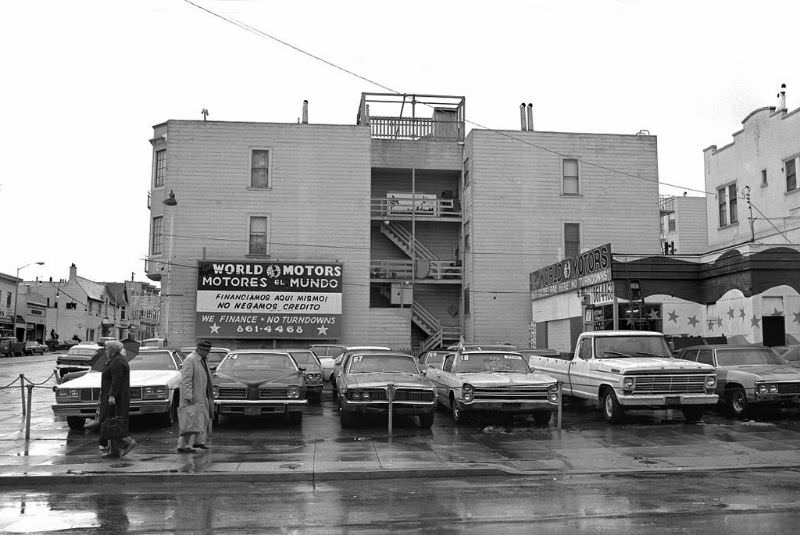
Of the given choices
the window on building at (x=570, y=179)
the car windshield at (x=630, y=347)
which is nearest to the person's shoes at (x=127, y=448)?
the car windshield at (x=630, y=347)

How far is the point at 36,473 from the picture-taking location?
9.29 m

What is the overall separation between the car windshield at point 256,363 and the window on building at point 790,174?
21202 mm

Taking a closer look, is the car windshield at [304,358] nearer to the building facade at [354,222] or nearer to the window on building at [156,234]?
the building facade at [354,222]

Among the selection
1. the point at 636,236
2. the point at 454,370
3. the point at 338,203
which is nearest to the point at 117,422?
the point at 454,370

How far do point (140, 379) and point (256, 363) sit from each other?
2.20 meters

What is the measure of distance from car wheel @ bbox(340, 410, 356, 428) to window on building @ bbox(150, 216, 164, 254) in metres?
20.9

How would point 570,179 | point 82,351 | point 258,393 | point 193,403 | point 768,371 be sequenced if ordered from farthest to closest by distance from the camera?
1. point 570,179
2. point 82,351
3. point 768,371
4. point 258,393
5. point 193,403

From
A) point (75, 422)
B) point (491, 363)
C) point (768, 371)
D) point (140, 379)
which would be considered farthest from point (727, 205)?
point (75, 422)

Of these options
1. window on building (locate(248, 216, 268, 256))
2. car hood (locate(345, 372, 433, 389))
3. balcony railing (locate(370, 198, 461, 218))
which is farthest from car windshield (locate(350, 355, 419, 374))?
balcony railing (locate(370, 198, 461, 218))

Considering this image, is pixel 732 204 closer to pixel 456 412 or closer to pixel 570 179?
pixel 570 179

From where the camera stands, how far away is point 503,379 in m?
14.0

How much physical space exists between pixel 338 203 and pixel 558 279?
10.3m

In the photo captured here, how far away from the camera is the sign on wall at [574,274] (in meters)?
23.1

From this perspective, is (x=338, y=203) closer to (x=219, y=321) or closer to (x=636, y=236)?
(x=219, y=321)
